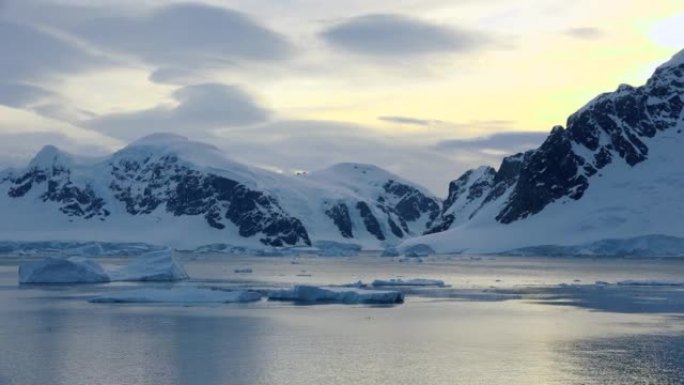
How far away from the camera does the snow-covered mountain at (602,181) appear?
137 meters

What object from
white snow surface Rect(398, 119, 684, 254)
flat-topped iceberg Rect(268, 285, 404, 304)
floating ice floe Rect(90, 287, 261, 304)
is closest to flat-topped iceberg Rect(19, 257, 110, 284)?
floating ice floe Rect(90, 287, 261, 304)

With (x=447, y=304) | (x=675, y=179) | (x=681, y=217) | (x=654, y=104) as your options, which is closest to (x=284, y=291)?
(x=447, y=304)

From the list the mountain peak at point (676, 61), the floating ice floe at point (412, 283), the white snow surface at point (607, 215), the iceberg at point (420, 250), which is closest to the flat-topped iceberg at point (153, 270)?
the floating ice floe at point (412, 283)

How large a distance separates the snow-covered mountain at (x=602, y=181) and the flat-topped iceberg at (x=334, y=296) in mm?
87988

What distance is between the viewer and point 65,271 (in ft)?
223

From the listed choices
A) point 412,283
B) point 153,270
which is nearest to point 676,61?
point 412,283

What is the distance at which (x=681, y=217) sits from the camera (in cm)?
13300

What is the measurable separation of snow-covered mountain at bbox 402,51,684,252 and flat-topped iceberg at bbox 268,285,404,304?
8799cm

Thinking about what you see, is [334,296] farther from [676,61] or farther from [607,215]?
[676,61]

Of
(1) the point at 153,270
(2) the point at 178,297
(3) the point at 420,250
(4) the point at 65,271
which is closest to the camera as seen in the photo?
(2) the point at 178,297

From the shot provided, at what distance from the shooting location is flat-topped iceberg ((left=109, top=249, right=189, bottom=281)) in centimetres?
6988

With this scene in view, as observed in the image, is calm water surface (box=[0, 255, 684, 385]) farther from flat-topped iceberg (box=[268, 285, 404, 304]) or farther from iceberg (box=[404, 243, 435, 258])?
iceberg (box=[404, 243, 435, 258])

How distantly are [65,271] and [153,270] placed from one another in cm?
627

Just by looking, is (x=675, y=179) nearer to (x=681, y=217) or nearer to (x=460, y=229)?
(x=681, y=217)
